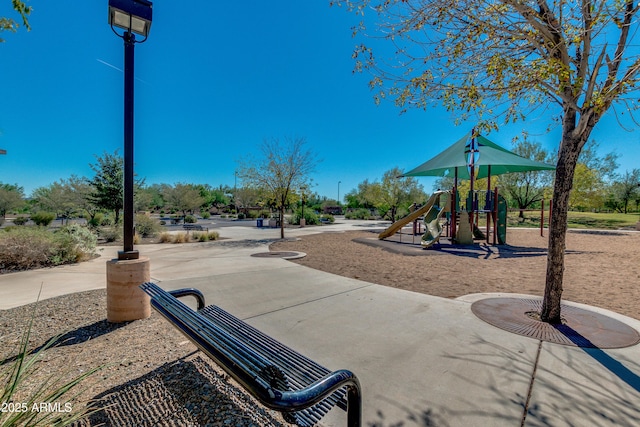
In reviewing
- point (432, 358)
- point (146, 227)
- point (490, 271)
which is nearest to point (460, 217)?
point (490, 271)

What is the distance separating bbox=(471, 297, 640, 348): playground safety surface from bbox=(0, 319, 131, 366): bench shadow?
4.97 m

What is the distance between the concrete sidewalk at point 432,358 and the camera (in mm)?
2195

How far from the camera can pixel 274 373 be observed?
4.79 ft

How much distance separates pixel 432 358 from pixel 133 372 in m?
2.90

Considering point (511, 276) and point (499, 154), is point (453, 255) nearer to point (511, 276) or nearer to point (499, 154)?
point (511, 276)

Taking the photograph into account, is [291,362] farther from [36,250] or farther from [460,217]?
[460,217]

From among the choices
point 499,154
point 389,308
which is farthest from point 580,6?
point 499,154

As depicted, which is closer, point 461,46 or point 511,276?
point 461,46

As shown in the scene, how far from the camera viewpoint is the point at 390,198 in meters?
30.5

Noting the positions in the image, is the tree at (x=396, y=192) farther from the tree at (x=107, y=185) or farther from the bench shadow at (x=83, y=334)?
the bench shadow at (x=83, y=334)

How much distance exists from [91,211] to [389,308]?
86.5ft

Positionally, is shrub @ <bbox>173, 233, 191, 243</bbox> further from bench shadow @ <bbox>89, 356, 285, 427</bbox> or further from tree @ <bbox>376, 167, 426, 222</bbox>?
tree @ <bbox>376, 167, 426, 222</bbox>


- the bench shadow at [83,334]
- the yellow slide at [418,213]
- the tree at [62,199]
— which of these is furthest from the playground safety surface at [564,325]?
the tree at [62,199]

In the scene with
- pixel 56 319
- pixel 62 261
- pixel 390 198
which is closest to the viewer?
pixel 56 319
